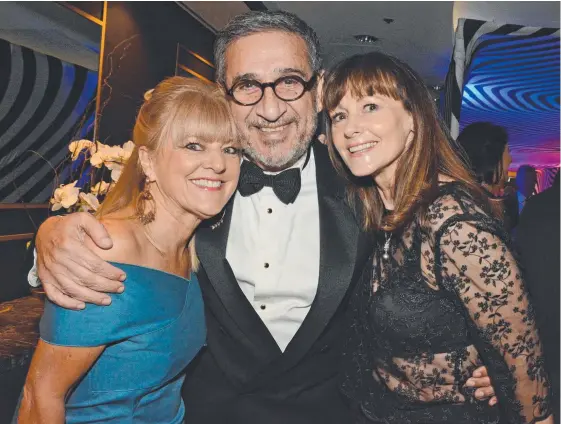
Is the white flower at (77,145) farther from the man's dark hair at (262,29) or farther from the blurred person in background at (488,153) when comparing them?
the blurred person in background at (488,153)

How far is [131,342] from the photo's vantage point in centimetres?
146

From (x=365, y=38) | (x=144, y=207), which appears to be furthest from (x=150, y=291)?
(x=365, y=38)

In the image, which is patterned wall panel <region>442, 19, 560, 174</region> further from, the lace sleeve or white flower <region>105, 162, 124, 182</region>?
the lace sleeve

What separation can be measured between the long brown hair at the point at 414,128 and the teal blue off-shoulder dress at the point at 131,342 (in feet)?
2.38

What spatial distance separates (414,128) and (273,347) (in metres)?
0.90

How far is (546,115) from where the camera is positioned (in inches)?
388

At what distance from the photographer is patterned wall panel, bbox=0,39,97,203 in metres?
2.61

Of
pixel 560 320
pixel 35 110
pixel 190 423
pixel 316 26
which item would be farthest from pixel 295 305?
pixel 316 26

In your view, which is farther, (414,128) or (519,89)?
(519,89)

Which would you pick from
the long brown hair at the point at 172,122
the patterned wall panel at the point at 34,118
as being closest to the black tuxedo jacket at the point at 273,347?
the long brown hair at the point at 172,122

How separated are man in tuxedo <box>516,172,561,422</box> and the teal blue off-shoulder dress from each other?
1.39 m

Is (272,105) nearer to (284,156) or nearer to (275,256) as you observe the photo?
(284,156)

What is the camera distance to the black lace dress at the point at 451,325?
143 centimetres

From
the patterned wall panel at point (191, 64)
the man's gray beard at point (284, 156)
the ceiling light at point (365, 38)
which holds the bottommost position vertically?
the man's gray beard at point (284, 156)
